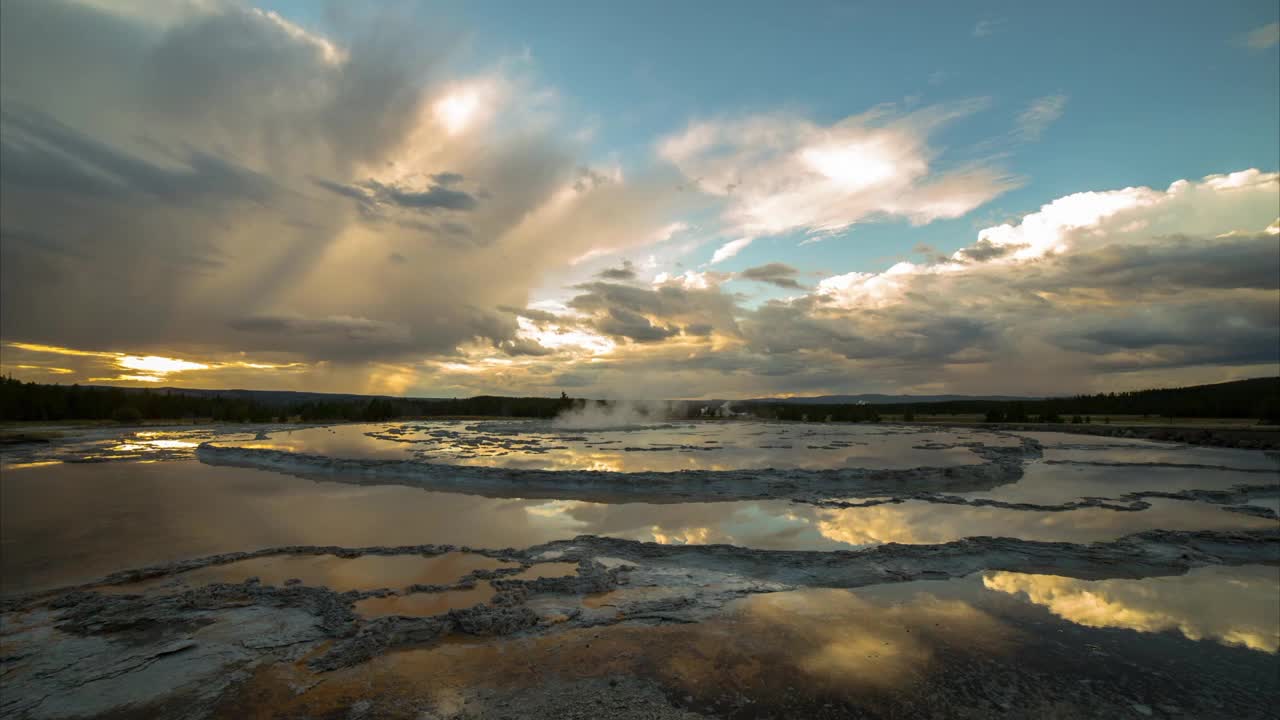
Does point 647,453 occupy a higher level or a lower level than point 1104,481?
higher

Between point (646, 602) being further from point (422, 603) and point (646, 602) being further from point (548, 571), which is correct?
point (422, 603)

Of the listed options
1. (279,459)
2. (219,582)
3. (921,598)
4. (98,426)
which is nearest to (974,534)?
(921,598)

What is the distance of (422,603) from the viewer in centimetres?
755

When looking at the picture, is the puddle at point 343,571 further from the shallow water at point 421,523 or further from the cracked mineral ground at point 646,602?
the shallow water at point 421,523

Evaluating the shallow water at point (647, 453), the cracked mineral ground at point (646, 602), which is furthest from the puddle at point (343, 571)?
the shallow water at point (647, 453)

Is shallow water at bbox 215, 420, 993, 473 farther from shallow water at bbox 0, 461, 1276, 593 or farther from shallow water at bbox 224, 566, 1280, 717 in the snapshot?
shallow water at bbox 224, 566, 1280, 717

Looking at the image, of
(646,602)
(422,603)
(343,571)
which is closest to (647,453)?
(343,571)

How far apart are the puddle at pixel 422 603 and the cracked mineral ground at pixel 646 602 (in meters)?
0.05

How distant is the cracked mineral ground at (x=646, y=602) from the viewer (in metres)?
5.18

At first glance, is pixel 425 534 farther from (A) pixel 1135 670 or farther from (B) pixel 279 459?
(B) pixel 279 459

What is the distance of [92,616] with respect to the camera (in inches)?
283

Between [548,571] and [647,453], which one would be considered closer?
[548,571]

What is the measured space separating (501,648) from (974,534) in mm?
9633

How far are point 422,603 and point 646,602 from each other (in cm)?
301
